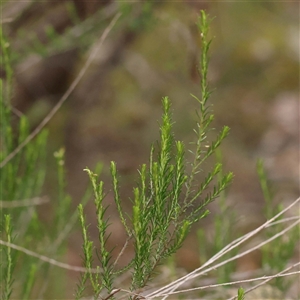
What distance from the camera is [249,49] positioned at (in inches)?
143

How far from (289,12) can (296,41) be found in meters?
0.45

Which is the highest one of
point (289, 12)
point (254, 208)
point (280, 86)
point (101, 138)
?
point (289, 12)

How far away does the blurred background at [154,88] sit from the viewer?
1752 mm

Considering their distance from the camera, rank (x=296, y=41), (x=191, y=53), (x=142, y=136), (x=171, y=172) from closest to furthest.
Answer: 1. (x=171, y=172)
2. (x=191, y=53)
3. (x=142, y=136)
4. (x=296, y=41)

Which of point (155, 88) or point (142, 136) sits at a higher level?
point (155, 88)

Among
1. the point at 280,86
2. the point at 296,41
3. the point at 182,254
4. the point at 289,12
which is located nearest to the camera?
the point at 182,254

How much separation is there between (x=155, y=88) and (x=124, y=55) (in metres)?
0.56

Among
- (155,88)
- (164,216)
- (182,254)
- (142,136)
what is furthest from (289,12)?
(164,216)

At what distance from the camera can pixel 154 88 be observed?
124 inches

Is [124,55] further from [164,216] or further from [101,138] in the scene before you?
[164,216]

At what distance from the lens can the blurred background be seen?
175 centimetres

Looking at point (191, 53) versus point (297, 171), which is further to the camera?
point (297, 171)

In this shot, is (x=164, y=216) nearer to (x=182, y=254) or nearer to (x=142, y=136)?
(x=182, y=254)

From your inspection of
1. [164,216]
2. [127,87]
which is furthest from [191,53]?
[127,87]
